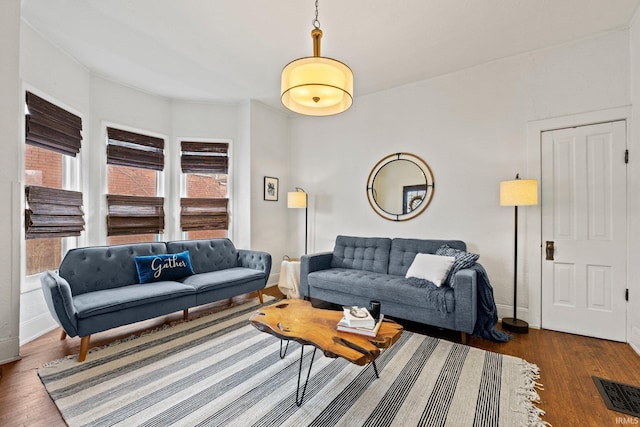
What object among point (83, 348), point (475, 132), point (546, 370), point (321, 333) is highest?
point (475, 132)

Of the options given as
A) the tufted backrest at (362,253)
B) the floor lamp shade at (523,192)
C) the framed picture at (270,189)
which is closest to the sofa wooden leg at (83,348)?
the tufted backrest at (362,253)

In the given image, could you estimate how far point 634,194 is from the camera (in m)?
2.59

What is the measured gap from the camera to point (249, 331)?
2883 mm

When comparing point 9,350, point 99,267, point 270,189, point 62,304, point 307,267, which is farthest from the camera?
point 270,189

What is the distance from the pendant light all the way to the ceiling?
3.03 ft

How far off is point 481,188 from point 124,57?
4.34m

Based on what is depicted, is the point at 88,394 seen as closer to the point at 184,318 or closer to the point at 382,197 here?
the point at 184,318

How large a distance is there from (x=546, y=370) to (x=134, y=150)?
5.12 metres

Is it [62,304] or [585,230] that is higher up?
[585,230]

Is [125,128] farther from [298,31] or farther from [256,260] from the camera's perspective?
[298,31]

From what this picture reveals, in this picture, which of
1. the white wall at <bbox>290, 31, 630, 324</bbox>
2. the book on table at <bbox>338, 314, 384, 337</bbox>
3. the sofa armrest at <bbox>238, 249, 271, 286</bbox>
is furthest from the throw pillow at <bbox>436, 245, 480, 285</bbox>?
the sofa armrest at <bbox>238, 249, 271, 286</bbox>

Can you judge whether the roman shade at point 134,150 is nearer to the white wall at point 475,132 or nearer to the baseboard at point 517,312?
the white wall at point 475,132

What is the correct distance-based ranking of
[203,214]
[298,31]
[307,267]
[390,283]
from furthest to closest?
[203,214], [307,267], [390,283], [298,31]

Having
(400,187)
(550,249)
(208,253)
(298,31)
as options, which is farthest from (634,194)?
(208,253)
